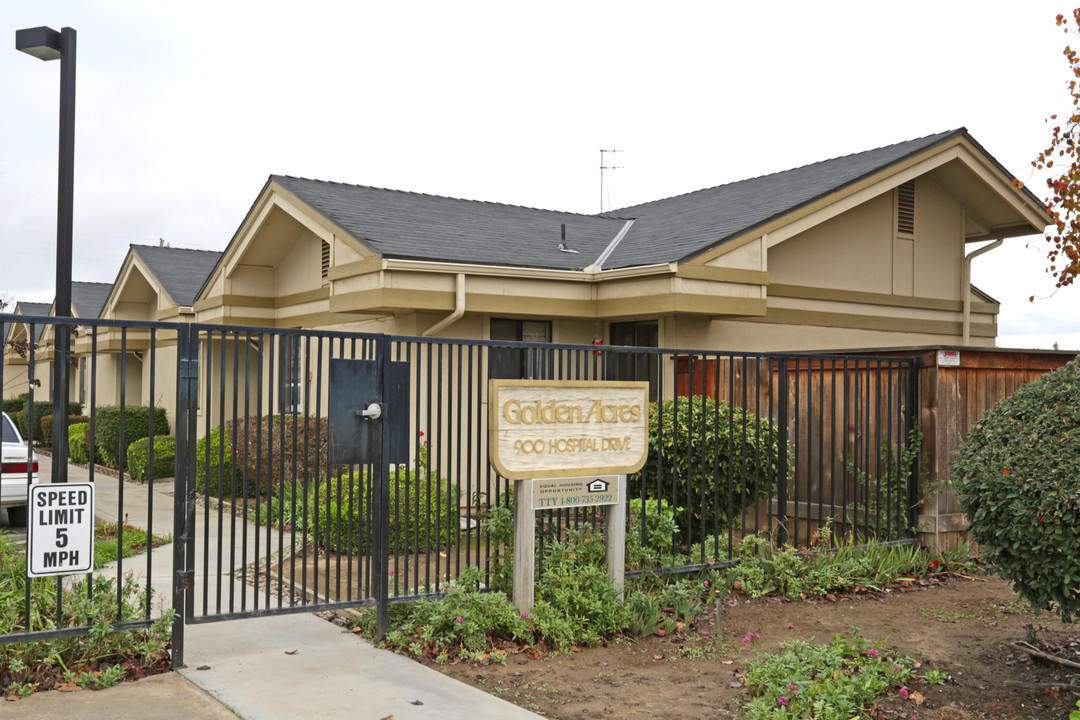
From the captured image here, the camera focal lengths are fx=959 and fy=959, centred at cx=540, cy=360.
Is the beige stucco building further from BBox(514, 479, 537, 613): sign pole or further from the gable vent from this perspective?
BBox(514, 479, 537, 613): sign pole

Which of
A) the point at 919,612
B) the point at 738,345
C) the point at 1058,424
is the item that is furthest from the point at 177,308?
the point at 1058,424

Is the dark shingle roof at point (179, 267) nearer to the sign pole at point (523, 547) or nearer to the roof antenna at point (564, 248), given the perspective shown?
the roof antenna at point (564, 248)

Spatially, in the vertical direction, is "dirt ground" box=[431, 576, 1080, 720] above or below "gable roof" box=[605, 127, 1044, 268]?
below

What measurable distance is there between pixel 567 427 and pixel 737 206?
901 cm

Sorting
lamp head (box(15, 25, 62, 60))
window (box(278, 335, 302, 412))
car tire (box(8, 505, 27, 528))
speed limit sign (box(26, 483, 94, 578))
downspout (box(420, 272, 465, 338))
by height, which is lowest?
car tire (box(8, 505, 27, 528))

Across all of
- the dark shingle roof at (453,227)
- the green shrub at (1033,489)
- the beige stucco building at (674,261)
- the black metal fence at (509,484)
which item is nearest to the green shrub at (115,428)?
the beige stucco building at (674,261)

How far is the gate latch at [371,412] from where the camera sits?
6559mm

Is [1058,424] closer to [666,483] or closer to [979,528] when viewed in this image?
[979,528]

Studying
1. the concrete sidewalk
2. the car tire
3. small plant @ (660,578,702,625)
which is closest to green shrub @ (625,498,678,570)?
small plant @ (660,578,702,625)

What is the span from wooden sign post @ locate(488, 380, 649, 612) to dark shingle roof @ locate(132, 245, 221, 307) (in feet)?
50.0

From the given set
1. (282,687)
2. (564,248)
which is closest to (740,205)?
(564,248)

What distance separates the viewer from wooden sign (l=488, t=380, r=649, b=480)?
678 centimetres

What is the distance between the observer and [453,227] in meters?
14.7

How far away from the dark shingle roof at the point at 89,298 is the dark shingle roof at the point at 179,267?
3.92 m
